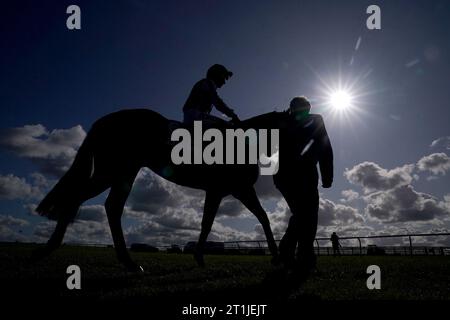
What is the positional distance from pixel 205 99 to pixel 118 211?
2508 mm

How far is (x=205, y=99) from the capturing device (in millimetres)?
6652

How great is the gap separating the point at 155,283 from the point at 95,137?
119 inches

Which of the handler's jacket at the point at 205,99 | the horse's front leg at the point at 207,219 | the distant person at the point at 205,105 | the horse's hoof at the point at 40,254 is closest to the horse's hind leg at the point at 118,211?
the horse's hoof at the point at 40,254

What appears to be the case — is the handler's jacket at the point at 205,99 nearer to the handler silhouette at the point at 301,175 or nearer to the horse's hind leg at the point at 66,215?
the handler silhouette at the point at 301,175

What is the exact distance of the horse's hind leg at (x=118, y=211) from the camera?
5.80m

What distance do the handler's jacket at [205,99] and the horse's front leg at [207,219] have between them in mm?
1556

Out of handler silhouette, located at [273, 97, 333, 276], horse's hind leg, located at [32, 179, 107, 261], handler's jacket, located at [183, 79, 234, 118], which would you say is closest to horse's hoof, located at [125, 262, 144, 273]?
horse's hind leg, located at [32, 179, 107, 261]

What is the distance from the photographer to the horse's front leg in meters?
6.56

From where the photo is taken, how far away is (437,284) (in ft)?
15.5

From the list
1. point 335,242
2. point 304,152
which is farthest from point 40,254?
point 335,242

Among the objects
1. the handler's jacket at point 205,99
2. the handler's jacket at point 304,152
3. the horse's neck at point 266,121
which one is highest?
the handler's jacket at point 205,99

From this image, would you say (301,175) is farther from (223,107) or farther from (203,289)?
(203,289)
